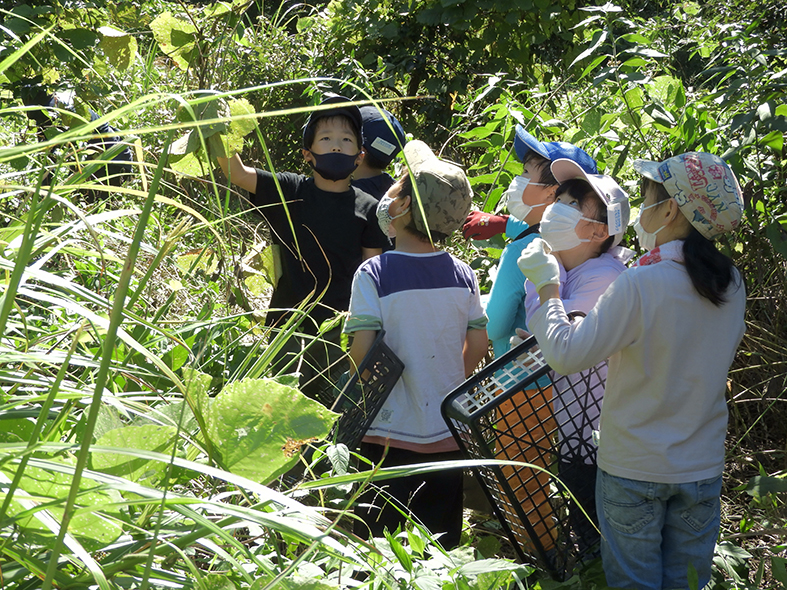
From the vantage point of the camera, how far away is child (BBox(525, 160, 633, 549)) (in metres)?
2.05

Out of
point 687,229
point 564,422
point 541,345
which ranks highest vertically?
point 687,229

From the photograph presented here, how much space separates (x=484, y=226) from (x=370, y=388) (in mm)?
933

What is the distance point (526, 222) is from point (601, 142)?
2.18 ft

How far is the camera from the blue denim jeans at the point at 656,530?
1.81m

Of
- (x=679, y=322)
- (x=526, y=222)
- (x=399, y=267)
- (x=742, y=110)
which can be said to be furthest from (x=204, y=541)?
(x=742, y=110)

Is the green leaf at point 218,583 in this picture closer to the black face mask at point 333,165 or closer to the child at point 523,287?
the child at point 523,287

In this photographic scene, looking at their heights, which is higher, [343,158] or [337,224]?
[343,158]

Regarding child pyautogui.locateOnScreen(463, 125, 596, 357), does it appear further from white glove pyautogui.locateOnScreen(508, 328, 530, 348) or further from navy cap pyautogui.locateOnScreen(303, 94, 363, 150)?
navy cap pyautogui.locateOnScreen(303, 94, 363, 150)

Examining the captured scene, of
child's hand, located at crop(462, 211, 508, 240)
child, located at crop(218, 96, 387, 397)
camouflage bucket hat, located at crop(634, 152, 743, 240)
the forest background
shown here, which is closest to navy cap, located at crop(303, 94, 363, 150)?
child, located at crop(218, 96, 387, 397)

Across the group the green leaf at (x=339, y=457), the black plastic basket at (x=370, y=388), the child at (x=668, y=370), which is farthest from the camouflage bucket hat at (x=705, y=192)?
the green leaf at (x=339, y=457)

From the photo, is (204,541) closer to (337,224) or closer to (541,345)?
(541,345)

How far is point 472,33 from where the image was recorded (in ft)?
21.3

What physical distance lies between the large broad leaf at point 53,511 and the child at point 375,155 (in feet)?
8.55

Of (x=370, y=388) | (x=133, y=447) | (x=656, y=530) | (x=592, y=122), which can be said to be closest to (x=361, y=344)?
(x=370, y=388)
